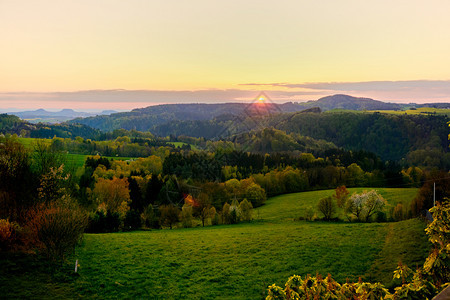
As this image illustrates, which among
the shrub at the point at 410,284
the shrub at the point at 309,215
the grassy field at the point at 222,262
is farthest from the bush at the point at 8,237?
the shrub at the point at 309,215

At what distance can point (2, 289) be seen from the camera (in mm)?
18875

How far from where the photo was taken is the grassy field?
71.1 ft

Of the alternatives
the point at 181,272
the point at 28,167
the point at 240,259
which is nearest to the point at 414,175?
the point at 240,259

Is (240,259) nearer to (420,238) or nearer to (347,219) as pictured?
(420,238)

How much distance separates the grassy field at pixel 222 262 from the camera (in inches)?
853

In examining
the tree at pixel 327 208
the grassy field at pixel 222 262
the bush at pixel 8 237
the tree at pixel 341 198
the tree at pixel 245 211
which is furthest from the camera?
the tree at pixel 341 198

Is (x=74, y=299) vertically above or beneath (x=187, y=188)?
above

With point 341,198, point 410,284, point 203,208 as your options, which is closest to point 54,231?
point 410,284

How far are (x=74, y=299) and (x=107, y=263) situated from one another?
798cm

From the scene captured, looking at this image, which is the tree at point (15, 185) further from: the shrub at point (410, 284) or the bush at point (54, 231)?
the shrub at point (410, 284)

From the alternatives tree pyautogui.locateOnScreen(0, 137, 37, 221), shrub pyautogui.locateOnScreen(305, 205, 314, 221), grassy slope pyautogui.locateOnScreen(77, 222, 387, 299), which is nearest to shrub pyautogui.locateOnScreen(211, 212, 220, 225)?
shrub pyautogui.locateOnScreen(305, 205, 314, 221)

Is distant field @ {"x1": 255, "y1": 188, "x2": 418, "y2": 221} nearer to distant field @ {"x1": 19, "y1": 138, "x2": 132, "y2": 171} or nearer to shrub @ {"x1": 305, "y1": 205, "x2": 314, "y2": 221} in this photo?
shrub @ {"x1": 305, "y1": 205, "x2": 314, "y2": 221}

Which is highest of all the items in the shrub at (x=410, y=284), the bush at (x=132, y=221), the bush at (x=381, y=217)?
the shrub at (x=410, y=284)

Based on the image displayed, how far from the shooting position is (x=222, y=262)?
98.1 feet
